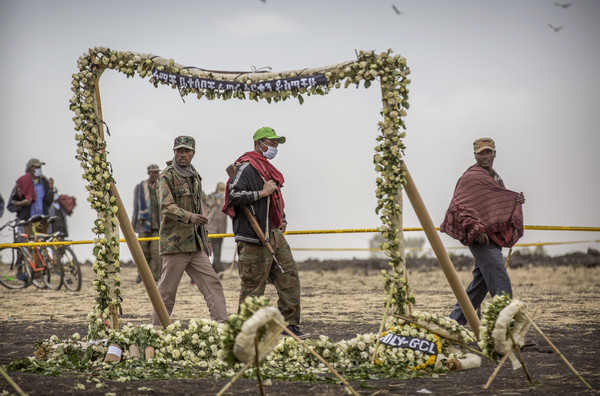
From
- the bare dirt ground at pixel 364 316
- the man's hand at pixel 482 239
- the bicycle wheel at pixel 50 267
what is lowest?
the bare dirt ground at pixel 364 316

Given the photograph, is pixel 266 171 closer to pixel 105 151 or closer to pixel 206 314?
pixel 105 151

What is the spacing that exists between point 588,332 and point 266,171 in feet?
13.6

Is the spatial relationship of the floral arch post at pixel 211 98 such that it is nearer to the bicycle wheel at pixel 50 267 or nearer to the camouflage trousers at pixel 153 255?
the camouflage trousers at pixel 153 255

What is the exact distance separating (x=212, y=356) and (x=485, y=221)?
300 centimetres

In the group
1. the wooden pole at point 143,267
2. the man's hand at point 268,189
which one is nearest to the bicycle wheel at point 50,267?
the wooden pole at point 143,267

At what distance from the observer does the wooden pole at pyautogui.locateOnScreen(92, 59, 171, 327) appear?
780 cm

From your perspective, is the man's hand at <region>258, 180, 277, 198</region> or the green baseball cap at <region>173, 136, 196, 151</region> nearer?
the man's hand at <region>258, 180, 277, 198</region>

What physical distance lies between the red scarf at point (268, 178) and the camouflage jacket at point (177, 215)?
1.28 ft

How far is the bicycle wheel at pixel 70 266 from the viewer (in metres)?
15.3

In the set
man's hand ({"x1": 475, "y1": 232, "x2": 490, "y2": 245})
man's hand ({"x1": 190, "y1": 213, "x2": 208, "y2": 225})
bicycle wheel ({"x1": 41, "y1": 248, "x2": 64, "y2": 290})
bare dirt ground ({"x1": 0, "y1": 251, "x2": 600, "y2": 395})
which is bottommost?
bare dirt ground ({"x1": 0, "y1": 251, "x2": 600, "y2": 395})

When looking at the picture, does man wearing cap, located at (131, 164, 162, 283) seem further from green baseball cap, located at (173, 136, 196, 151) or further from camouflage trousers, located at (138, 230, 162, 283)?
green baseball cap, located at (173, 136, 196, 151)

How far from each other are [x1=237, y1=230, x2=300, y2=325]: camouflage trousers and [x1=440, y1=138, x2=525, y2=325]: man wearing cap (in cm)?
159

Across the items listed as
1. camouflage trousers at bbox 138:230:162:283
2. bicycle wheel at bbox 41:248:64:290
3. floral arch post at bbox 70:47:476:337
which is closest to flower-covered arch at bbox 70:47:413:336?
floral arch post at bbox 70:47:476:337

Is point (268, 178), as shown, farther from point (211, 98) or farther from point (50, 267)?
point (50, 267)
